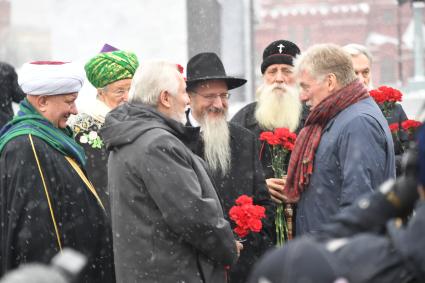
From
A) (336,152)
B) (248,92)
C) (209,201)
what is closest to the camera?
(209,201)

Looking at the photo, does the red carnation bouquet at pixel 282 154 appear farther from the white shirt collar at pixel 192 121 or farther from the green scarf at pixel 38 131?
the green scarf at pixel 38 131

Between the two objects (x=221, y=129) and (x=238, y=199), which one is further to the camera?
(x=221, y=129)

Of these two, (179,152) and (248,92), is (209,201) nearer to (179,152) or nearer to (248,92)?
(179,152)

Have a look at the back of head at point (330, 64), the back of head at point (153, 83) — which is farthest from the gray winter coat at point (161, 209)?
the back of head at point (330, 64)

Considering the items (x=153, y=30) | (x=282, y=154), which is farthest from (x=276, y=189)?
(x=153, y=30)

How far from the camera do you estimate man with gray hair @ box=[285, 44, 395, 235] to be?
16.5ft

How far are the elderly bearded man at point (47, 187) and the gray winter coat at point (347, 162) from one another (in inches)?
47.9

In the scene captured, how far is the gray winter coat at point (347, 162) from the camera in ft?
16.4

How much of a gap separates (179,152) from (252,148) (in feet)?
4.55

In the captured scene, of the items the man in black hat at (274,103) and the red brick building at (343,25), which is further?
the red brick building at (343,25)

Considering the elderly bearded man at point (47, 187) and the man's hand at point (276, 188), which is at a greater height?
the elderly bearded man at point (47, 187)

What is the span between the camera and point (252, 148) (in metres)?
5.99

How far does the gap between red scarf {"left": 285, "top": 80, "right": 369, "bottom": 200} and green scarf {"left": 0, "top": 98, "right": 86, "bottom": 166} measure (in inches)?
49.2

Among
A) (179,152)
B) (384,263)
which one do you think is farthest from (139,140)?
(384,263)
